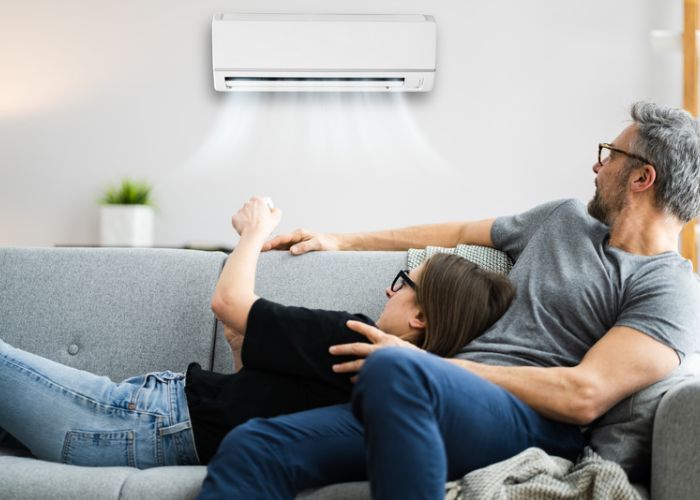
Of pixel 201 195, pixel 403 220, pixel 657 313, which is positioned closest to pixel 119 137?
pixel 201 195

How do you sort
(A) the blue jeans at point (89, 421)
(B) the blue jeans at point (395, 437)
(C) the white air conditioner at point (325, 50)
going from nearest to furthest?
(B) the blue jeans at point (395, 437), (A) the blue jeans at point (89, 421), (C) the white air conditioner at point (325, 50)

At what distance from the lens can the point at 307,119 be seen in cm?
374

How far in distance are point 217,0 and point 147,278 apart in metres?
2.12

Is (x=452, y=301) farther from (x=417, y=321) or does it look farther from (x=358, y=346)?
(x=358, y=346)

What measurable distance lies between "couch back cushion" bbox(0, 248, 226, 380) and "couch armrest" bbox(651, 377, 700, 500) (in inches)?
42.0

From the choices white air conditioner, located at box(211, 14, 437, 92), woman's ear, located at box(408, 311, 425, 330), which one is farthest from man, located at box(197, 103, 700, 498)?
white air conditioner, located at box(211, 14, 437, 92)

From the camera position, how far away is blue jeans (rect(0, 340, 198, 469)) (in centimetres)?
153

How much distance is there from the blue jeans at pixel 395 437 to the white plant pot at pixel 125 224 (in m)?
2.32

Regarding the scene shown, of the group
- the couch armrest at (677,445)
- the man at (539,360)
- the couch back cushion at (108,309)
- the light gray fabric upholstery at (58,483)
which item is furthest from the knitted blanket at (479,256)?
the light gray fabric upholstery at (58,483)

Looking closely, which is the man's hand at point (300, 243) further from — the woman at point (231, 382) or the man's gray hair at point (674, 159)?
the man's gray hair at point (674, 159)

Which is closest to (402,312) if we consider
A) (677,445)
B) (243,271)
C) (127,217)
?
(243,271)

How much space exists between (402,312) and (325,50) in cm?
231

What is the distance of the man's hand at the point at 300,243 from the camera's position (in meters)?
2.07

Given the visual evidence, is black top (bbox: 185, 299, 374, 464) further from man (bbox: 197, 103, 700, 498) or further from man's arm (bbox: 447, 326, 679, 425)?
man's arm (bbox: 447, 326, 679, 425)
